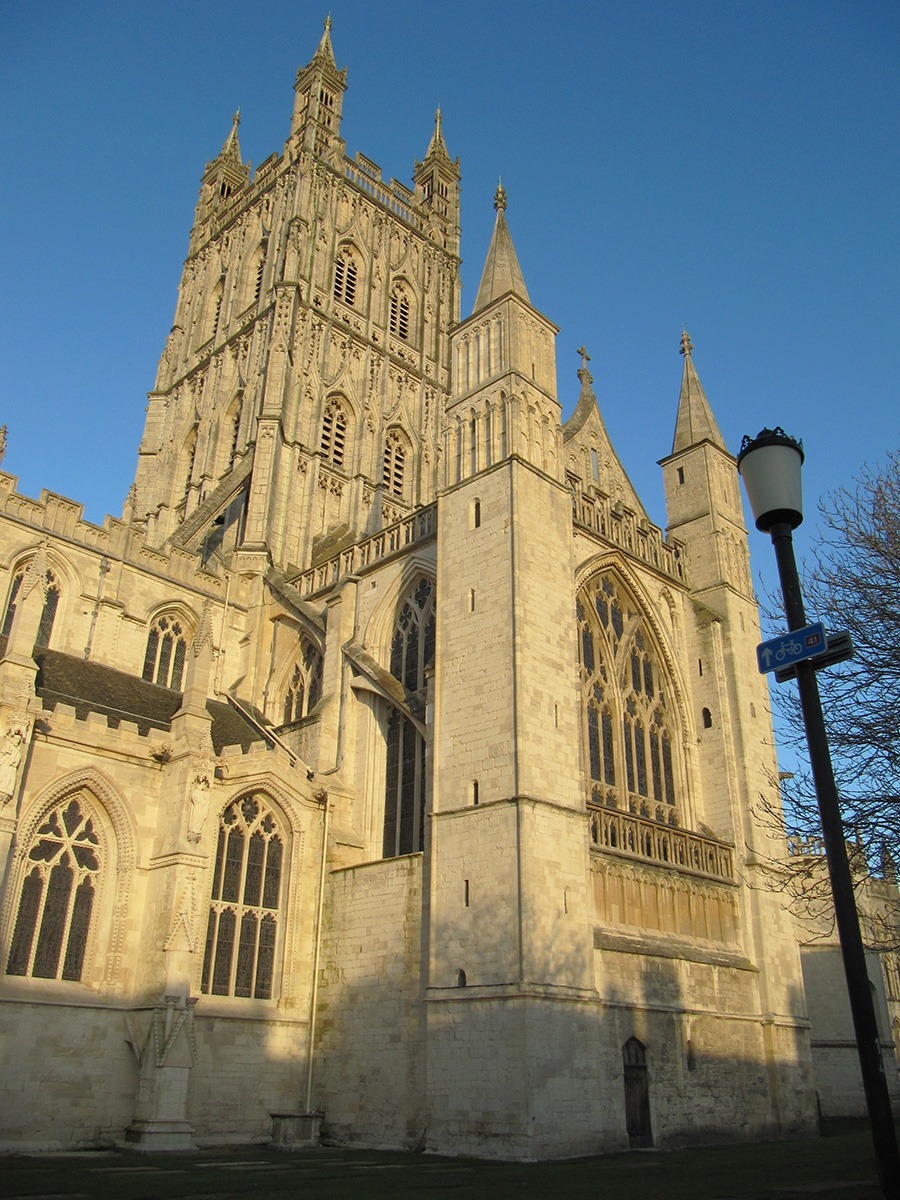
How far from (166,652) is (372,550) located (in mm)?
6557

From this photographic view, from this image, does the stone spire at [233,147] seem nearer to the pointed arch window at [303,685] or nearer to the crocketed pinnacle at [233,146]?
the crocketed pinnacle at [233,146]

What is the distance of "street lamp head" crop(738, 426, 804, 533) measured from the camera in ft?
20.8

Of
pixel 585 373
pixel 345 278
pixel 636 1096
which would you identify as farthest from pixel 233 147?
pixel 636 1096

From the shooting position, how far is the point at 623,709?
2236 cm

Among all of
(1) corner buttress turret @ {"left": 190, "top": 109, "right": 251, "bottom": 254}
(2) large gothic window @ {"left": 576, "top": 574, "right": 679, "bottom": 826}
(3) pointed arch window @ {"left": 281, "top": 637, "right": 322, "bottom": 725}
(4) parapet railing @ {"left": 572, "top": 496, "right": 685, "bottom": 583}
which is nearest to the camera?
(2) large gothic window @ {"left": 576, "top": 574, "right": 679, "bottom": 826}

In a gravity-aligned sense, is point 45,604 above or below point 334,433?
below

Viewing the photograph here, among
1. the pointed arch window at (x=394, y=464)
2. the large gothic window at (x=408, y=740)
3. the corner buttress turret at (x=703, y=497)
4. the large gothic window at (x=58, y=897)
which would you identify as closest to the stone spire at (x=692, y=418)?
the corner buttress turret at (x=703, y=497)

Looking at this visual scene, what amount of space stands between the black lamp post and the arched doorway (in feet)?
42.2

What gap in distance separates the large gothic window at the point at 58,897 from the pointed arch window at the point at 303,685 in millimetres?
8194

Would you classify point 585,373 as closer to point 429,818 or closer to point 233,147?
point 429,818

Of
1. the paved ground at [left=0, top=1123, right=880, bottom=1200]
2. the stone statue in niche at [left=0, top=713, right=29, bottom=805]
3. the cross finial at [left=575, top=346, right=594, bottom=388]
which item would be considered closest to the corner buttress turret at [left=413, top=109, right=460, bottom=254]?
the cross finial at [left=575, top=346, right=594, bottom=388]

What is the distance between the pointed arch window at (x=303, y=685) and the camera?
25422 millimetres

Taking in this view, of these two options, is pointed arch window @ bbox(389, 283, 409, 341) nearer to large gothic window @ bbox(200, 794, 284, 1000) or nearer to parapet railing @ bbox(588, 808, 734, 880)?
large gothic window @ bbox(200, 794, 284, 1000)

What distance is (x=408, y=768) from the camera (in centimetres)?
2127
